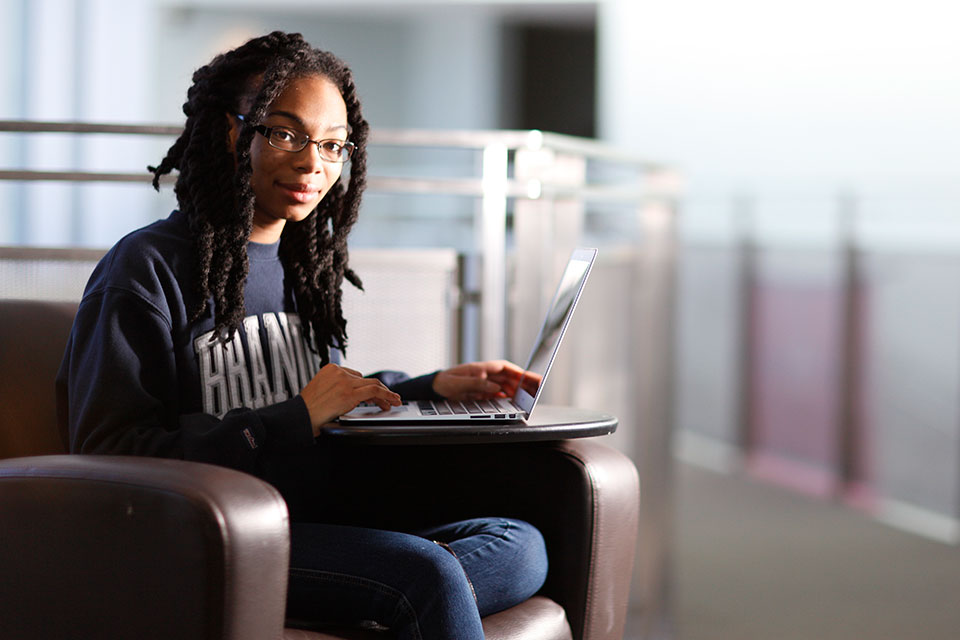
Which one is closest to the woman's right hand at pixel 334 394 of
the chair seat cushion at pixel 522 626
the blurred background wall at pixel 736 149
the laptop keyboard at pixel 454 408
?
the laptop keyboard at pixel 454 408

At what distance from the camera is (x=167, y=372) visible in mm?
1311

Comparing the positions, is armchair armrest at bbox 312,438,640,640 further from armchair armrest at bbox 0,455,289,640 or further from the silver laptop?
armchair armrest at bbox 0,455,289,640

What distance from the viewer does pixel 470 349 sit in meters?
2.23

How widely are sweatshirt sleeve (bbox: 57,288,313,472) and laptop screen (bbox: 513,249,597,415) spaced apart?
0.34m

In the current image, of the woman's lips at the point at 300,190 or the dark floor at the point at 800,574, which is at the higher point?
the woman's lips at the point at 300,190

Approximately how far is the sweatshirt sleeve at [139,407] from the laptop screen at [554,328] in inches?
13.4

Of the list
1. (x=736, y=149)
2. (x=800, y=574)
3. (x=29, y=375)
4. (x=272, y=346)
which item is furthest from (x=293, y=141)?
(x=736, y=149)

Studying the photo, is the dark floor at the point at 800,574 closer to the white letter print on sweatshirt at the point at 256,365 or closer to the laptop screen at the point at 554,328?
the laptop screen at the point at 554,328

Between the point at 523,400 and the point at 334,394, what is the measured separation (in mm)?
308

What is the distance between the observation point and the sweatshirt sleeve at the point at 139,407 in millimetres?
1224

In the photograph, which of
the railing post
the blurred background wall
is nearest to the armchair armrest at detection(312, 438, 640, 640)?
the railing post

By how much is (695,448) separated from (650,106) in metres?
1.89

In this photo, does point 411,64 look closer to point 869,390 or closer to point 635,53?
point 635,53

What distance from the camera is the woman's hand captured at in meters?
1.57
